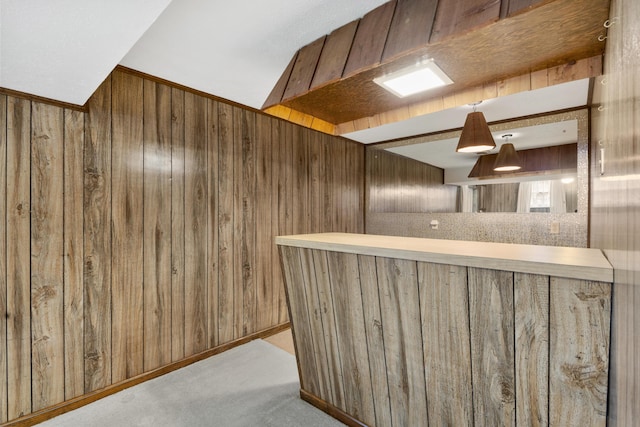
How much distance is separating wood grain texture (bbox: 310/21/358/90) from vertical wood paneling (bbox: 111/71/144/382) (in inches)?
53.3

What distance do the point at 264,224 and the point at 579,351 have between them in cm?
248

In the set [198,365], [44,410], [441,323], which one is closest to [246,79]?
[441,323]

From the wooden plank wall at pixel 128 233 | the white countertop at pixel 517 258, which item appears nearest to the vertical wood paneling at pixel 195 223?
the wooden plank wall at pixel 128 233

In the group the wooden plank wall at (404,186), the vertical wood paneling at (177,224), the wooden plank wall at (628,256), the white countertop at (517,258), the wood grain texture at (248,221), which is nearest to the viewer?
the wooden plank wall at (628,256)

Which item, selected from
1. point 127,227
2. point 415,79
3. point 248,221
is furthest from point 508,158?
point 127,227

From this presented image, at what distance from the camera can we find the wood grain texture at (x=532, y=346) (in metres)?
1.05

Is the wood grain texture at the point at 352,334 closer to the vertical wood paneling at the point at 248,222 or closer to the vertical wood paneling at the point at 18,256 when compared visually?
the vertical wood paneling at the point at 248,222

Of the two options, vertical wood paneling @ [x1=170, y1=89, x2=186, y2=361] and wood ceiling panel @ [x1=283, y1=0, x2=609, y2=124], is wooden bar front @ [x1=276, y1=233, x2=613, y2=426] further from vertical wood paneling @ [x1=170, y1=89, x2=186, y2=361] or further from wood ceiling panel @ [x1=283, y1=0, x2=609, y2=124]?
vertical wood paneling @ [x1=170, y1=89, x2=186, y2=361]

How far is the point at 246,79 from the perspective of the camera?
7.68ft

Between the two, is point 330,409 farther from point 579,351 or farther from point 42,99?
point 42,99

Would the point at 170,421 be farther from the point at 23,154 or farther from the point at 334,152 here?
the point at 334,152

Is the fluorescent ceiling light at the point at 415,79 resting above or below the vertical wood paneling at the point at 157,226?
above

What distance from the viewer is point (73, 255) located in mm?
1979

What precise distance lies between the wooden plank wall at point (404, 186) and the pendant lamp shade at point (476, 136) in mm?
1197
